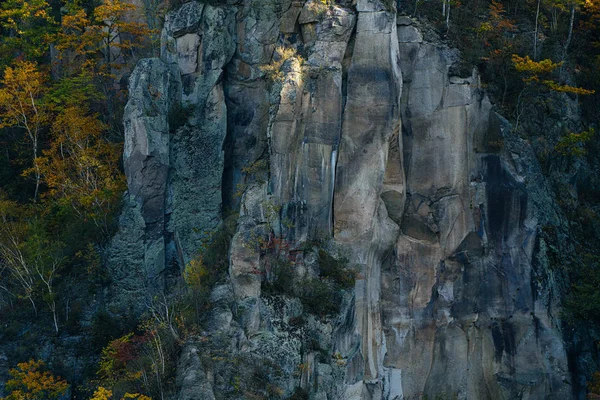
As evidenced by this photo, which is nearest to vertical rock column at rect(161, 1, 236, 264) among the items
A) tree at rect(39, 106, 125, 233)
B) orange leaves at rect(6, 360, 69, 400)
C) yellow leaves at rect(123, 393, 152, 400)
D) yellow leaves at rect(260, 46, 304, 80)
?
yellow leaves at rect(260, 46, 304, 80)

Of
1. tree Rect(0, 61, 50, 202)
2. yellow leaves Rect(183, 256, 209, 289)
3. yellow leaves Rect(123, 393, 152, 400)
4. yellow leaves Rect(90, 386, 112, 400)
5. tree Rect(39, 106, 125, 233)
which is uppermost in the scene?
tree Rect(0, 61, 50, 202)

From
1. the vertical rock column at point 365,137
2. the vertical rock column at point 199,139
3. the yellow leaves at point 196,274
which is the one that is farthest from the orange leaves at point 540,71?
the yellow leaves at point 196,274

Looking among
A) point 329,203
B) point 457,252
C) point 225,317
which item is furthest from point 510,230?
point 225,317

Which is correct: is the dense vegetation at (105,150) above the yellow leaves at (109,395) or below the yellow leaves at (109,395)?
above

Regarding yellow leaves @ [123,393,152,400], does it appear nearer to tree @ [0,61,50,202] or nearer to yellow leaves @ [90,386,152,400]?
yellow leaves @ [90,386,152,400]

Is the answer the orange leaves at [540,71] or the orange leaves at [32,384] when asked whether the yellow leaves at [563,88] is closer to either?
the orange leaves at [540,71]

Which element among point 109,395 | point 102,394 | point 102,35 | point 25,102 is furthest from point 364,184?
point 25,102

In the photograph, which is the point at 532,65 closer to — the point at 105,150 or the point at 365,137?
the point at 365,137
